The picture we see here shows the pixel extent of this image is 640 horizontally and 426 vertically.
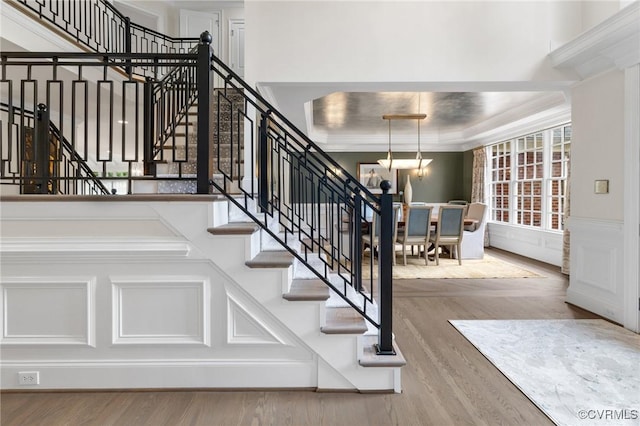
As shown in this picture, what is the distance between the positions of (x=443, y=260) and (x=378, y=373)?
16.2 ft

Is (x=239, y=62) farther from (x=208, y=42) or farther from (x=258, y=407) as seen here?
(x=258, y=407)

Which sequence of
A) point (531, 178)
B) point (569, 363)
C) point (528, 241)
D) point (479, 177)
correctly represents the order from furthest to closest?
point (479, 177) < point (531, 178) < point (528, 241) < point (569, 363)

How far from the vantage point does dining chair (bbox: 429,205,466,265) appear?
20.7 feet

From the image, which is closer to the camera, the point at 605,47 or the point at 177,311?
the point at 177,311

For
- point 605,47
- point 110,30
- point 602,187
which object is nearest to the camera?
point 605,47

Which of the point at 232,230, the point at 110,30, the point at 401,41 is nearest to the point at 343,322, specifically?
the point at 232,230

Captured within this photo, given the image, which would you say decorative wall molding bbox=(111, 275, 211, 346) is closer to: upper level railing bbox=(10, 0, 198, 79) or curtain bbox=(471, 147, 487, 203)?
upper level railing bbox=(10, 0, 198, 79)

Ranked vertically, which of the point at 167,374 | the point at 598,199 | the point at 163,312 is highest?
the point at 598,199

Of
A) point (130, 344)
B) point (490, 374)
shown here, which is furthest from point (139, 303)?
point (490, 374)

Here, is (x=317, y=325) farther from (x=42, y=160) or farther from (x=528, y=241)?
(x=528, y=241)

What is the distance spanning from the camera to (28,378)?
225 centimetres

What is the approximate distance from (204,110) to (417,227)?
474 centimetres

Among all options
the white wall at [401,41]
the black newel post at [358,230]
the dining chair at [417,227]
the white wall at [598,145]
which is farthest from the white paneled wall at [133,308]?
the dining chair at [417,227]

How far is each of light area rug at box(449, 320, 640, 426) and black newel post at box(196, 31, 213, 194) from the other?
2451mm
